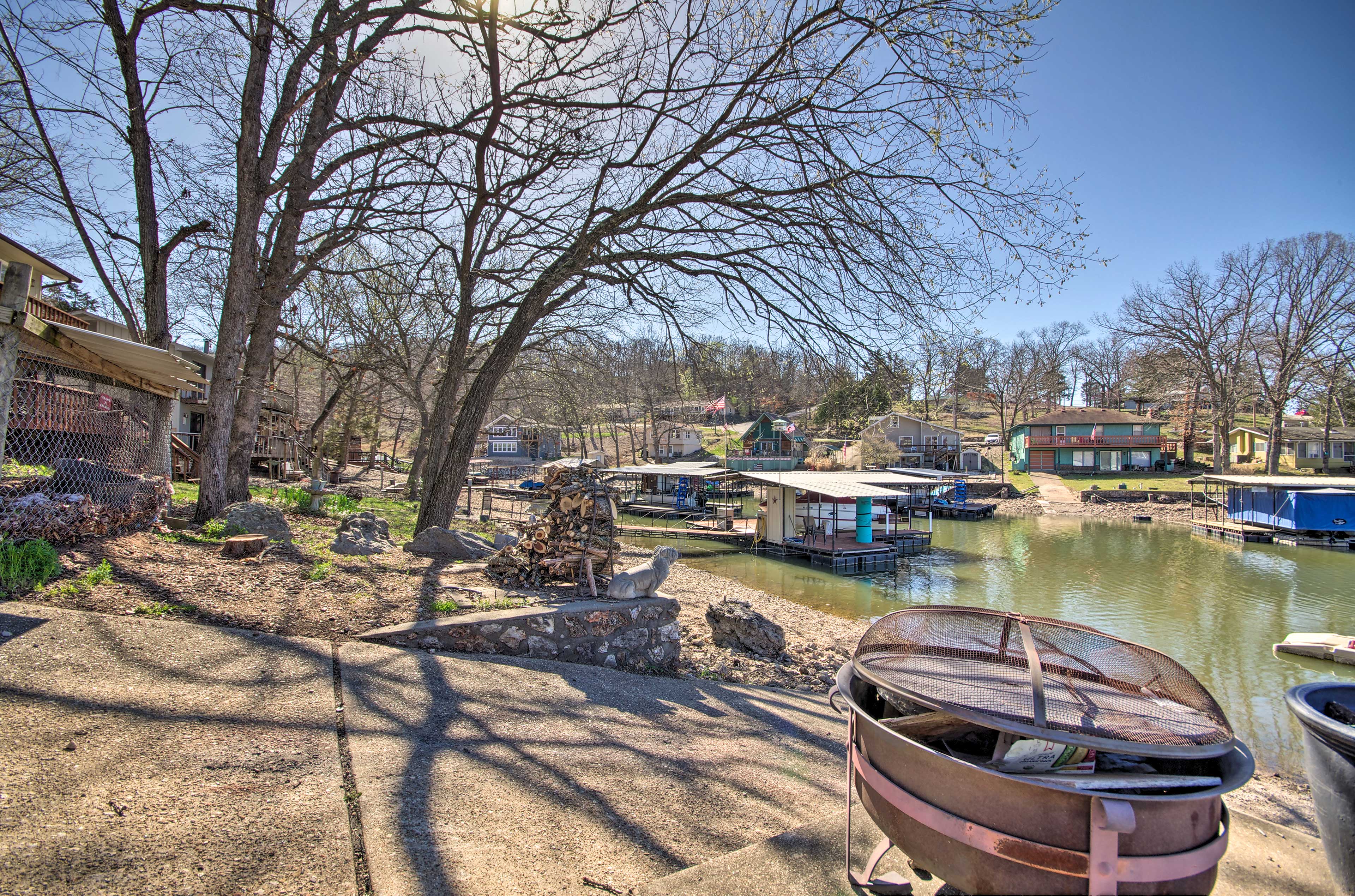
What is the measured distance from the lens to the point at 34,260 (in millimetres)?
10555

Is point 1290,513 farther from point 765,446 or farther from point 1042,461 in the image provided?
point 765,446

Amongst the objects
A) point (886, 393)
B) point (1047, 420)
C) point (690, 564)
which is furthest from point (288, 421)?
point (1047, 420)

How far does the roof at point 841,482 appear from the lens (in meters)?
21.9

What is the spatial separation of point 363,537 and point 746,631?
18.0 ft

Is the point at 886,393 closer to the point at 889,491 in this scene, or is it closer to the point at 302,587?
the point at 302,587

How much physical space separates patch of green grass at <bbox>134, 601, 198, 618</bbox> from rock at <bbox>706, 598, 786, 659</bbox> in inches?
242

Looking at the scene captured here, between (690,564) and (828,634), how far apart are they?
9.76 metres

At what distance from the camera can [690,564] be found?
2123 cm

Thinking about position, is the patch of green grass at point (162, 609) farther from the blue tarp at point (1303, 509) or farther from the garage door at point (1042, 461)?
the garage door at point (1042, 461)

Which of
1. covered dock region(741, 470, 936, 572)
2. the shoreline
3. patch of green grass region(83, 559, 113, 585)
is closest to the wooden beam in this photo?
patch of green grass region(83, 559, 113, 585)

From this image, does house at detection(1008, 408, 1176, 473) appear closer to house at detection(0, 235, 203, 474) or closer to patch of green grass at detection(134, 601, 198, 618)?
house at detection(0, 235, 203, 474)

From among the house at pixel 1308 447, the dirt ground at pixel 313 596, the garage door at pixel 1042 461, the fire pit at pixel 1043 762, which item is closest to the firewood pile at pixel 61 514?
the dirt ground at pixel 313 596

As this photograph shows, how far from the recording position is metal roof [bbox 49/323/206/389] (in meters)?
4.96

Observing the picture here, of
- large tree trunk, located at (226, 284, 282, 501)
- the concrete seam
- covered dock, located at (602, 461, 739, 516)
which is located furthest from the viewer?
covered dock, located at (602, 461, 739, 516)
